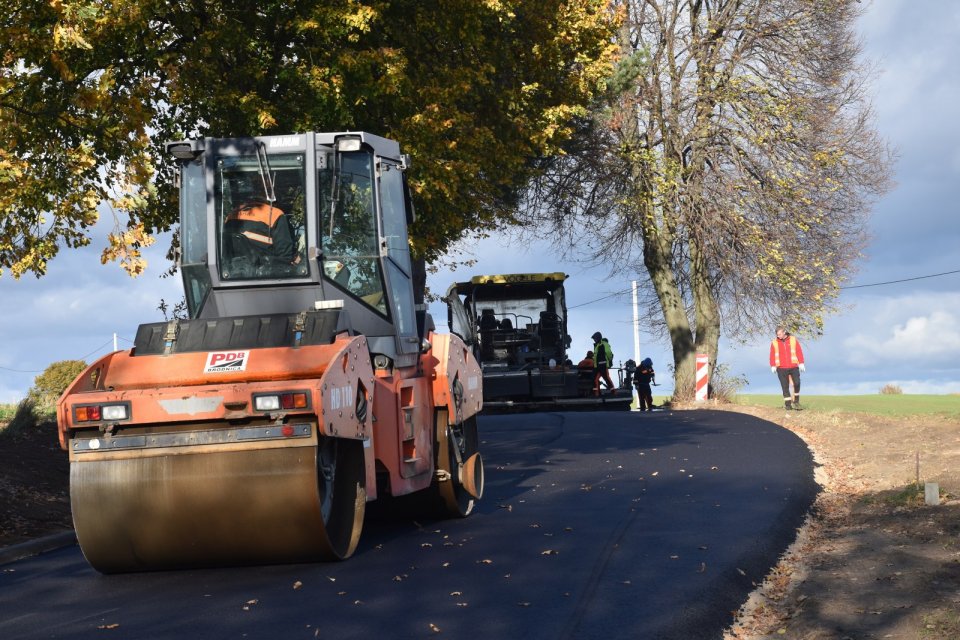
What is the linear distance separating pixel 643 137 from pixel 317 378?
24785mm

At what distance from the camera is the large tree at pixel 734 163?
99.1ft

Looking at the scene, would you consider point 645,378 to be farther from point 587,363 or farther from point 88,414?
point 88,414

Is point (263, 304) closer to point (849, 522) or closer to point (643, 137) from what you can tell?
point (849, 522)

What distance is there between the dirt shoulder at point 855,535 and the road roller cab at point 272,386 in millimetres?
2959

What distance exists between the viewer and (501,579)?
25.8 feet

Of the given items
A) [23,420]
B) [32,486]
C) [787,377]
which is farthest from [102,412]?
[787,377]

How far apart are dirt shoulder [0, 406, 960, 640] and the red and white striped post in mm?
11688

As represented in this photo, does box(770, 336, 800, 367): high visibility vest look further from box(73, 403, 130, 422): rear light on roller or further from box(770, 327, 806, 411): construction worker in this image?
box(73, 403, 130, 422): rear light on roller

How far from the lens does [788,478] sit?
43.7 ft

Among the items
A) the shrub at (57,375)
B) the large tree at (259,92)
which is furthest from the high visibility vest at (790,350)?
the shrub at (57,375)

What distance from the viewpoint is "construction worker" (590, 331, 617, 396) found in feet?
98.3

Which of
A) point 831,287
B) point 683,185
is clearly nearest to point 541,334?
point 683,185

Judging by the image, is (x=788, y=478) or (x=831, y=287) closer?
(x=788, y=478)

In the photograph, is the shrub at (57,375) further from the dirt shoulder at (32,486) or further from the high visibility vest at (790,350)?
the high visibility vest at (790,350)
